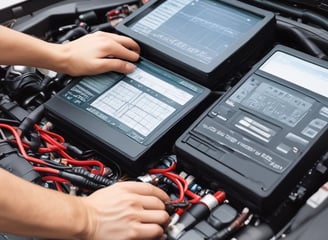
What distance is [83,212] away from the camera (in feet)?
3.01

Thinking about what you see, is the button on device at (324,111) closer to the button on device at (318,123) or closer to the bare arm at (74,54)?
the button on device at (318,123)

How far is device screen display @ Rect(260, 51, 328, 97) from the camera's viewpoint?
3.42ft

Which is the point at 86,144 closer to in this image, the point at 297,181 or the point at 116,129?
the point at 116,129

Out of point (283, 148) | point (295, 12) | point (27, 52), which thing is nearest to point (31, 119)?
point (27, 52)

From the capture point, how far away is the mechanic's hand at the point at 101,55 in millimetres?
1191

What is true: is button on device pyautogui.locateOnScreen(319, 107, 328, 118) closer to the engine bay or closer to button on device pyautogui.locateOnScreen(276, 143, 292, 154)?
the engine bay

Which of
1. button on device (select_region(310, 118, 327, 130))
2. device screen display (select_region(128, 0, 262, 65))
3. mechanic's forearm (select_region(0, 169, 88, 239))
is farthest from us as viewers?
device screen display (select_region(128, 0, 262, 65))

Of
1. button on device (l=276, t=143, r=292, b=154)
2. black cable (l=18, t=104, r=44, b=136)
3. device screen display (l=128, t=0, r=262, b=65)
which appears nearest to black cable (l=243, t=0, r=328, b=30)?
device screen display (l=128, t=0, r=262, b=65)

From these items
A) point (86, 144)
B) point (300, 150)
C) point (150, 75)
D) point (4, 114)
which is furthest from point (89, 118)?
point (300, 150)

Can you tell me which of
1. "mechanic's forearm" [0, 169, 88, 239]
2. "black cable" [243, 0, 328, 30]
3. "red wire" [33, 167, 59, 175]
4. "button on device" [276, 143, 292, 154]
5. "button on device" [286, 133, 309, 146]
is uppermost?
"black cable" [243, 0, 328, 30]

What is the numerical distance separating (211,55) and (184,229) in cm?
42

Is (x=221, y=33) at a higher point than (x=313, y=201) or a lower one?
higher

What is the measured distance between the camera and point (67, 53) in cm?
121

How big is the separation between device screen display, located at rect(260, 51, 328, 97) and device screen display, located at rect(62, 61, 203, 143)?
0.17 meters
